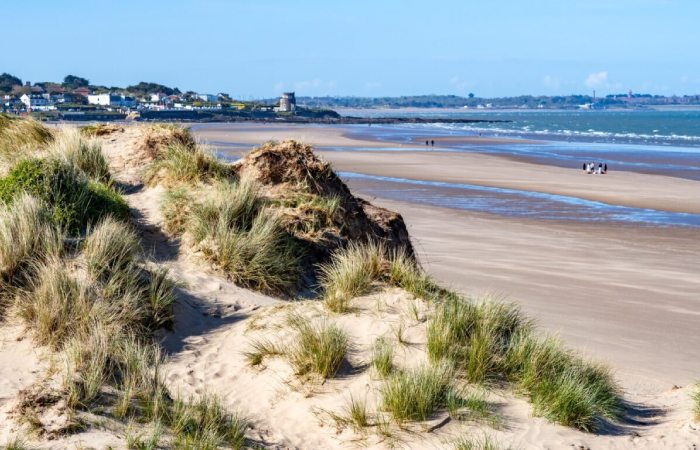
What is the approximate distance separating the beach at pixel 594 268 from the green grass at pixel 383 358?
2579 mm

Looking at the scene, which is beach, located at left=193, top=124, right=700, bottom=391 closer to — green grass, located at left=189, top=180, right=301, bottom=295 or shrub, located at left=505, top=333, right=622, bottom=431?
shrub, located at left=505, top=333, right=622, bottom=431

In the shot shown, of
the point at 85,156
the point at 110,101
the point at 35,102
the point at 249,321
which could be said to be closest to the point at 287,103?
the point at 110,101

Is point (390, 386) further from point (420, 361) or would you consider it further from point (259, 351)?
point (259, 351)

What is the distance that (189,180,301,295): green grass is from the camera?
29.3 feet

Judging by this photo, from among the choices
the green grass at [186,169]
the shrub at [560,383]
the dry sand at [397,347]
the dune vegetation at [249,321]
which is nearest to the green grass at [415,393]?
the dune vegetation at [249,321]

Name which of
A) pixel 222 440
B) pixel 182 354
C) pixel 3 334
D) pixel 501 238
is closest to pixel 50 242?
pixel 3 334

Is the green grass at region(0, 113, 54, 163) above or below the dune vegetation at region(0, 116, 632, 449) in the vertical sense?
above

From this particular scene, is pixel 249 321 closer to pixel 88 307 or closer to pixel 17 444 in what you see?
pixel 88 307

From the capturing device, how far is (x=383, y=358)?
265 inches

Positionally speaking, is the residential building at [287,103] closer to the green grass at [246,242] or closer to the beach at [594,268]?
the beach at [594,268]

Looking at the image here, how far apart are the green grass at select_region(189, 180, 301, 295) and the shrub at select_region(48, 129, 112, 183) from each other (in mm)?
2216

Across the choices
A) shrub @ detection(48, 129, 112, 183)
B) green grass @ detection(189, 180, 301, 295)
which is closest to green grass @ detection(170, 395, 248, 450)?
green grass @ detection(189, 180, 301, 295)

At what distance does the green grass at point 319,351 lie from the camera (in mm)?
6781

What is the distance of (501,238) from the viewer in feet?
64.3
